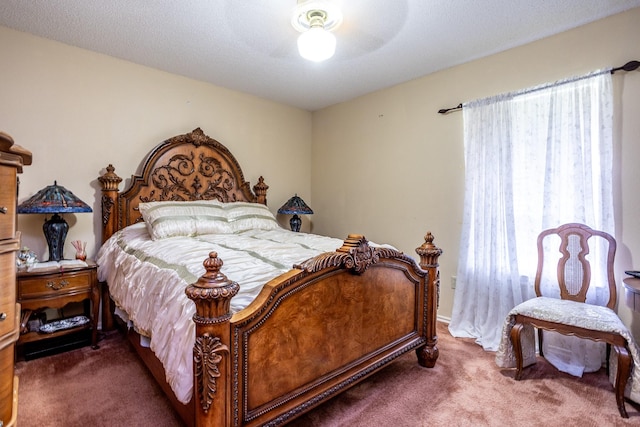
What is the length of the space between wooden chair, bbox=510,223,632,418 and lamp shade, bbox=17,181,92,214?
10.4 ft

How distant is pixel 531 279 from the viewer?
8.34 feet

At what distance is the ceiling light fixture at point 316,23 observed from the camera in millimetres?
1958

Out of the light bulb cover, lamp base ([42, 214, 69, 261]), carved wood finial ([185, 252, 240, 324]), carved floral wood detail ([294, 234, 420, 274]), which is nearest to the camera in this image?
carved wood finial ([185, 252, 240, 324])

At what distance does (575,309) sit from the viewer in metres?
1.98

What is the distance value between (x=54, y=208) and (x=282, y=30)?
6.82ft

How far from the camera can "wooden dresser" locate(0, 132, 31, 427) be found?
3.23 feet

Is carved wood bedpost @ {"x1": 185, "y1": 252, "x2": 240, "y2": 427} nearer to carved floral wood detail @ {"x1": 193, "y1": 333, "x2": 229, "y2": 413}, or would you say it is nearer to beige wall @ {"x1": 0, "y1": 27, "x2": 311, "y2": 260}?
carved floral wood detail @ {"x1": 193, "y1": 333, "x2": 229, "y2": 413}

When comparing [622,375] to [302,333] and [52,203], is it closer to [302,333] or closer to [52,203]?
[302,333]

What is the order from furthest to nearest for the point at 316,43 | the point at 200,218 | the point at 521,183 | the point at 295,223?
the point at 295,223
the point at 200,218
the point at 521,183
the point at 316,43

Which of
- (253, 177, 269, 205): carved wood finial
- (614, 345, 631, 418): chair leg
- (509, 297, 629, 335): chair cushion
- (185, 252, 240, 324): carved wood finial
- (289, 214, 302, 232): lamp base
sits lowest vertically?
(614, 345, 631, 418): chair leg

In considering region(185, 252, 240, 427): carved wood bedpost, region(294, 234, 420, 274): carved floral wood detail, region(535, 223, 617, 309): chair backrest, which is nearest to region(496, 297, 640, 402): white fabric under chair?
region(535, 223, 617, 309): chair backrest

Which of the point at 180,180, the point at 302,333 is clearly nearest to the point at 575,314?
the point at 302,333

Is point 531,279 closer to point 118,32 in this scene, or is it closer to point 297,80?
point 297,80

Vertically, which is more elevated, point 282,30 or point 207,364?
point 282,30
